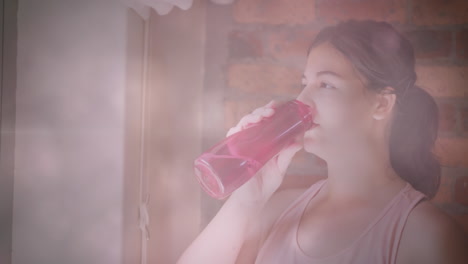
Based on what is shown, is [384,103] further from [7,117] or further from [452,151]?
[7,117]

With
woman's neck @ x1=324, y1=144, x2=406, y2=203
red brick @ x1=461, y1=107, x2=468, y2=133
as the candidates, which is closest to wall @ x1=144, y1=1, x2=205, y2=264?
woman's neck @ x1=324, y1=144, x2=406, y2=203

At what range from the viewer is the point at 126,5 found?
0.64 meters

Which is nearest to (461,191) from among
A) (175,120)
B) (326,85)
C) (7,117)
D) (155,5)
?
(326,85)

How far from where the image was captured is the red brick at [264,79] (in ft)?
1.98

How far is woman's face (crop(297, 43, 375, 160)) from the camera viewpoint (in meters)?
0.56

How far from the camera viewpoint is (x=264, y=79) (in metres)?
0.62

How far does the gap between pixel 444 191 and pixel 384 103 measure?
180 millimetres

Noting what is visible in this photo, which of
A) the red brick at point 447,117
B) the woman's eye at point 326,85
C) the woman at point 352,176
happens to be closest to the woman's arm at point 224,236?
the woman at point 352,176

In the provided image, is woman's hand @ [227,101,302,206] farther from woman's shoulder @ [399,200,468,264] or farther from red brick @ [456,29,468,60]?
red brick @ [456,29,468,60]

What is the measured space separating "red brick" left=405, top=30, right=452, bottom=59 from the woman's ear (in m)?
0.09

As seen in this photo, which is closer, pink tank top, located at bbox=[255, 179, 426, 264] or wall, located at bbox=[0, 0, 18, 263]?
pink tank top, located at bbox=[255, 179, 426, 264]

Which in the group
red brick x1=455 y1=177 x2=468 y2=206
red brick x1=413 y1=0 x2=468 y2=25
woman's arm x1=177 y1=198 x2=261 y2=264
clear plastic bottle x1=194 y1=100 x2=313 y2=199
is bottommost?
woman's arm x1=177 y1=198 x2=261 y2=264

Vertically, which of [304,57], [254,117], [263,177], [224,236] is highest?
[304,57]

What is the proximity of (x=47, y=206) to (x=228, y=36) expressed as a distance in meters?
0.47
